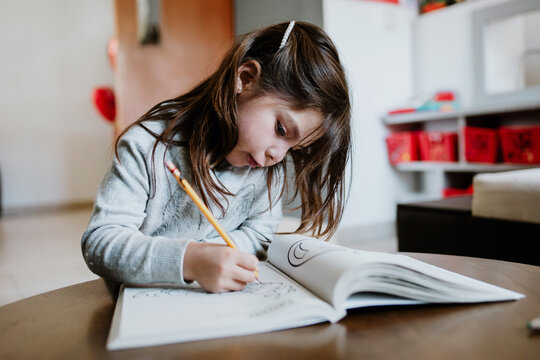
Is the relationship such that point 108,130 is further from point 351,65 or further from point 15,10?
point 351,65

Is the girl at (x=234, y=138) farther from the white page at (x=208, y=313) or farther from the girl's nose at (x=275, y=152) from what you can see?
the white page at (x=208, y=313)

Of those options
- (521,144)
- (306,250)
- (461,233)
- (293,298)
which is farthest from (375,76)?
(293,298)

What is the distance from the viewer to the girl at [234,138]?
70 cm

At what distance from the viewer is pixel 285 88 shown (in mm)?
722

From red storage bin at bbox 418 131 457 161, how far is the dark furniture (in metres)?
1.04

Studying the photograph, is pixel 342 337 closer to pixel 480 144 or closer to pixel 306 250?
pixel 306 250

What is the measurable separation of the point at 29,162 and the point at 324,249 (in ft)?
13.9

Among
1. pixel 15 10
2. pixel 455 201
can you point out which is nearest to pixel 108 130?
pixel 15 10

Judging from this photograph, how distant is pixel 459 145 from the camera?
7.46ft

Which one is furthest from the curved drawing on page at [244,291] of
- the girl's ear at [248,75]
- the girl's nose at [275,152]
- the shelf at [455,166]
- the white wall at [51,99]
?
the white wall at [51,99]

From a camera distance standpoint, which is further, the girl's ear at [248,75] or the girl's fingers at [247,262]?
the girl's ear at [248,75]

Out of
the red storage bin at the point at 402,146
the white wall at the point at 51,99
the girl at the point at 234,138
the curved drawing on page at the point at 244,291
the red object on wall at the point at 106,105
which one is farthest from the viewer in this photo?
the white wall at the point at 51,99

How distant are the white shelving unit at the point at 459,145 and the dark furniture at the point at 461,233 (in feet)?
2.96

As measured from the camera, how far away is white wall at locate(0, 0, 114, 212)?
4.00 meters
